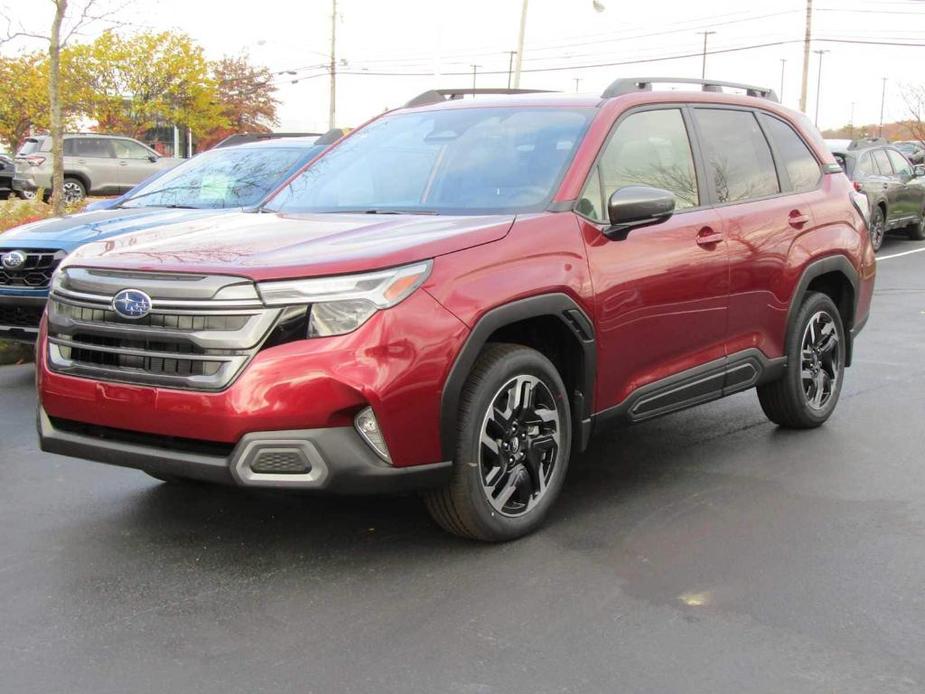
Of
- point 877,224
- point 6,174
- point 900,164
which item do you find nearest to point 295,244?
point 877,224

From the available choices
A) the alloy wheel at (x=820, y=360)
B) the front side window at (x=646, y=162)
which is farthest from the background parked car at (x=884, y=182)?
the front side window at (x=646, y=162)

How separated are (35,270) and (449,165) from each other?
3763 mm

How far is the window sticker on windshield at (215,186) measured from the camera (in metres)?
8.62

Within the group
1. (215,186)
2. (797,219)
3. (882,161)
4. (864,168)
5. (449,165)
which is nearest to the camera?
(449,165)

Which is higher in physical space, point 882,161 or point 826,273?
point 882,161

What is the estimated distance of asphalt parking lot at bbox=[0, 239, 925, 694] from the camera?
3379mm

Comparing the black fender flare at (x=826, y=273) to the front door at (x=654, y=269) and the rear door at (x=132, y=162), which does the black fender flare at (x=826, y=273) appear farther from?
the rear door at (x=132, y=162)

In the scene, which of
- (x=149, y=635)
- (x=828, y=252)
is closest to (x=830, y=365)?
(x=828, y=252)

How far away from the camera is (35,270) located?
7625mm

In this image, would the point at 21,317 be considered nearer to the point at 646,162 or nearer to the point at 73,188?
the point at 646,162

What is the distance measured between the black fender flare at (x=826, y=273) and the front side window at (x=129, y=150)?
951 inches

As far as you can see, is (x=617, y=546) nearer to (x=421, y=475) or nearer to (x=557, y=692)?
(x=421, y=475)

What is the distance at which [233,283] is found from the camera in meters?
3.89

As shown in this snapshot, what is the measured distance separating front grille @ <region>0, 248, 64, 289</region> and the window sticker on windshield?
1386mm
